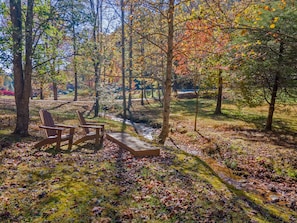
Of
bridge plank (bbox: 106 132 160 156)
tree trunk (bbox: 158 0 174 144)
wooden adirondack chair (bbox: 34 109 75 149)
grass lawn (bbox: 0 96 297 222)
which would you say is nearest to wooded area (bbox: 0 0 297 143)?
tree trunk (bbox: 158 0 174 144)

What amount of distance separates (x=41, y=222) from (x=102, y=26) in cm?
1870

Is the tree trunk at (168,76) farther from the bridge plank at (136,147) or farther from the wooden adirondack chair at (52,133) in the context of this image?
the wooden adirondack chair at (52,133)

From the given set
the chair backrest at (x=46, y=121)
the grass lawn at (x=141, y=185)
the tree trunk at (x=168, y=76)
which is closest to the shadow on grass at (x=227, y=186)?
the grass lawn at (x=141, y=185)

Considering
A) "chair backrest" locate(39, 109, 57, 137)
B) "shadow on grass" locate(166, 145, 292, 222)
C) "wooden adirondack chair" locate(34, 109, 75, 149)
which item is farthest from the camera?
"chair backrest" locate(39, 109, 57, 137)

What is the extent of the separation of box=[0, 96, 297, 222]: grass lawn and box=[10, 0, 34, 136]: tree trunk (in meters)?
0.70

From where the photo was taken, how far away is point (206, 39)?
1119cm

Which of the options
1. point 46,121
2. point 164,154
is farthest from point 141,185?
point 46,121

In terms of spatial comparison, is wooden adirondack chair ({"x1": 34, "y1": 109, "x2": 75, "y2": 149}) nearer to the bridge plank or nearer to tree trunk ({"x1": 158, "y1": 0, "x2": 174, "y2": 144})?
the bridge plank

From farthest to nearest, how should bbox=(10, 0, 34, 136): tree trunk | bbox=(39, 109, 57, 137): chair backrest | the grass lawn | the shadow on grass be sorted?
bbox=(10, 0, 34, 136): tree trunk < bbox=(39, 109, 57, 137): chair backrest < the shadow on grass < the grass lawn

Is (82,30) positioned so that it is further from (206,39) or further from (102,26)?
(102,26)

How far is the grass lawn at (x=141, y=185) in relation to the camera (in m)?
3.32

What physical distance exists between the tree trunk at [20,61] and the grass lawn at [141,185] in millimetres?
705

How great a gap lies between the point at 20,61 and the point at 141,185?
5.22 m

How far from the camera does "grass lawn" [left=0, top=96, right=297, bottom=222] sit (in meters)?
3.32
